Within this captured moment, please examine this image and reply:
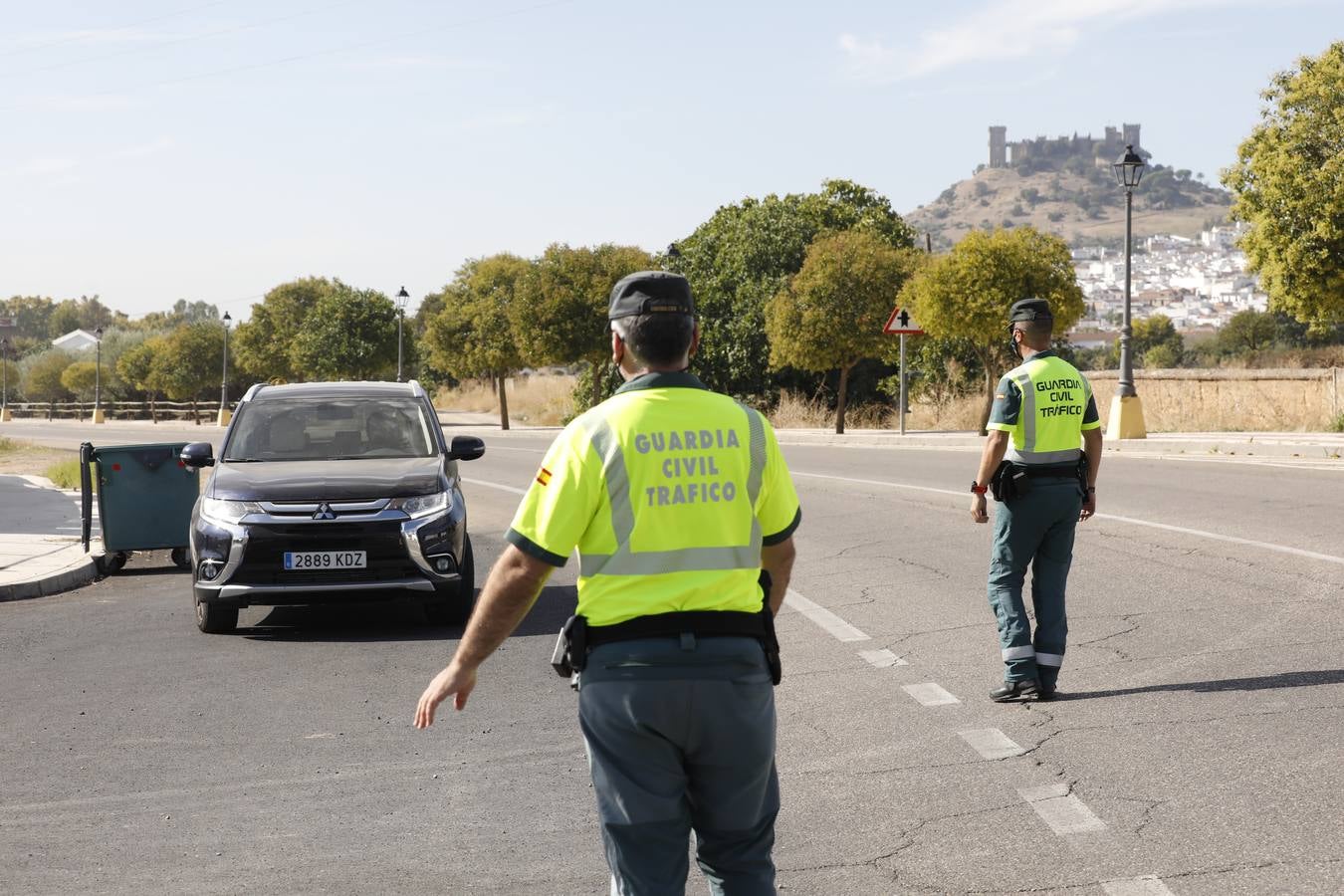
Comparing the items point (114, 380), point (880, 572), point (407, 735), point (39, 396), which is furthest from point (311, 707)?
point (39, 396)

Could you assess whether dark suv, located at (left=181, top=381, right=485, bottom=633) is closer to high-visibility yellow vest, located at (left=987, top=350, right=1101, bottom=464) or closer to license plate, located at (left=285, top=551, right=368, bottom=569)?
license plate, located at (left=285, top=551, right=368, bottom=569)

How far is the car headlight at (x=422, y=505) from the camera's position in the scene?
9.77 m

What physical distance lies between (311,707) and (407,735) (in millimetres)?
877

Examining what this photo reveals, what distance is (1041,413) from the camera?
745cm

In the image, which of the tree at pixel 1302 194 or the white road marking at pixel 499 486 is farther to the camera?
the tree at pixel 1302 194

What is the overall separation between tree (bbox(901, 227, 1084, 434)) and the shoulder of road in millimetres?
2486

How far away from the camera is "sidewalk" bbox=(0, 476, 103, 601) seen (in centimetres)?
1233

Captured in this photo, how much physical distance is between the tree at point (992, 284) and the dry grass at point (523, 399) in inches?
956

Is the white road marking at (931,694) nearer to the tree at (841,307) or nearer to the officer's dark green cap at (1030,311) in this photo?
the officer's dark green cap at (1030,311)

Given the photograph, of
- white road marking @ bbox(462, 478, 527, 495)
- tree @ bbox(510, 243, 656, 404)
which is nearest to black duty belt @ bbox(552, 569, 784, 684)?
white road marking @ bbox(462, 478, 527, 495)

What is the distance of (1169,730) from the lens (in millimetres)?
6539

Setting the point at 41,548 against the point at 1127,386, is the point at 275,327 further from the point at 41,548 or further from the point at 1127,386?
the point at 41,548

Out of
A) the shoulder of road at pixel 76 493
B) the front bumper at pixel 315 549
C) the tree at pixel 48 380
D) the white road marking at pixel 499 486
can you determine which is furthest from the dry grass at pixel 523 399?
the front bumper at pixel 315 549

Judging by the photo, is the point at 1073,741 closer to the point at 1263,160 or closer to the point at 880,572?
the point at 880,572
